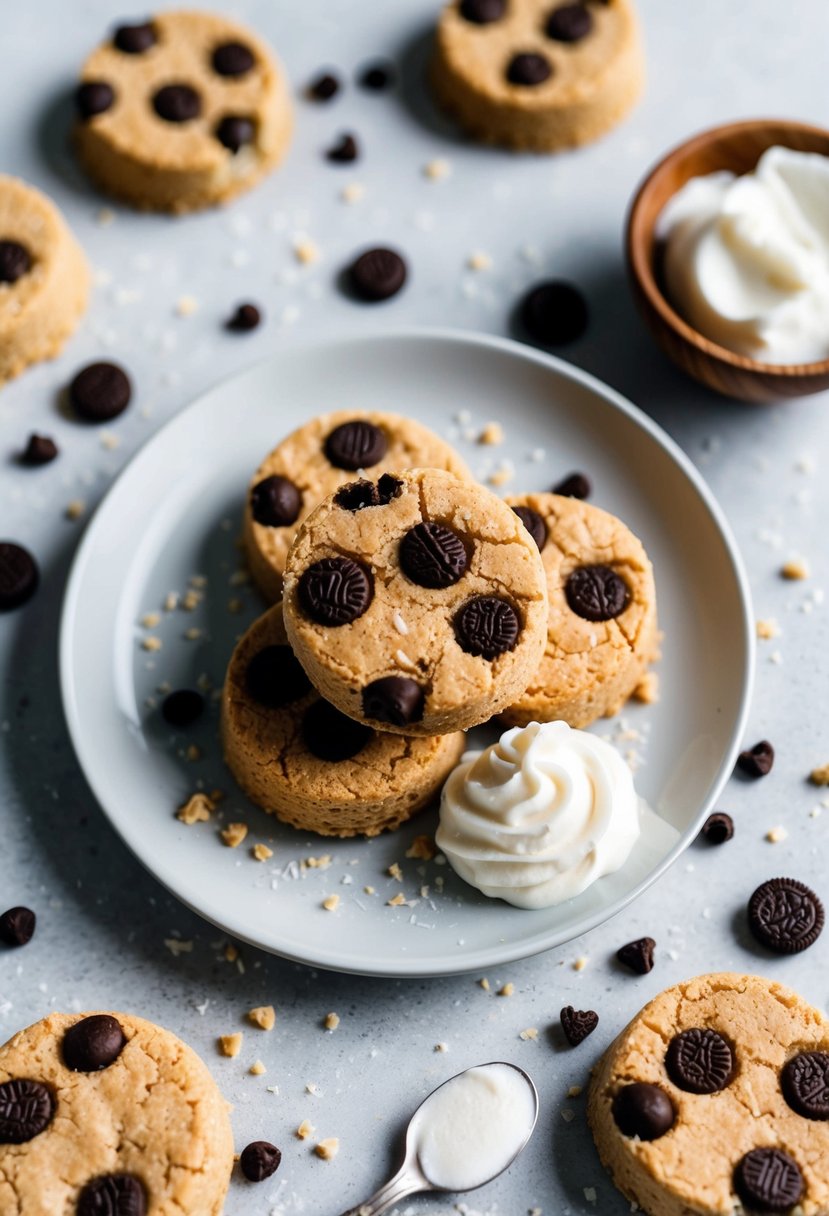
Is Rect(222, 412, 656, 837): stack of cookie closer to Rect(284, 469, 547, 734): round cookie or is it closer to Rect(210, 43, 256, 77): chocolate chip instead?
Rect(284, 469, 547, 734): round cookie

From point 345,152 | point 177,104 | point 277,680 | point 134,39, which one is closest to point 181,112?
point 177,104

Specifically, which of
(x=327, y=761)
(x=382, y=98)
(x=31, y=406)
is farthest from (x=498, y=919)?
(x=382, y=98)

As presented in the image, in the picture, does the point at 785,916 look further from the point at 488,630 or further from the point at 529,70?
the point at 529,70

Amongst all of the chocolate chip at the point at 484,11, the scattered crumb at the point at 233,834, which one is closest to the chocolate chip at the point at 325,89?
the chocolate chip at the point at 484,11

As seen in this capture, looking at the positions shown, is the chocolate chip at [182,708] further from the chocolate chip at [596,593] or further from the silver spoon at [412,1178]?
the silver spoon at [412,1178]

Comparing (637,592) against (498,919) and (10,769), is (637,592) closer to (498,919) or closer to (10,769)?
(498,919)

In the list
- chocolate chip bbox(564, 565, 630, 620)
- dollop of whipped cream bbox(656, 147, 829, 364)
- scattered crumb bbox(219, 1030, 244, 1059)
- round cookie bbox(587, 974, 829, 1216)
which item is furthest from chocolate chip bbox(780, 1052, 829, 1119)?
dollop of whipped cream bbox(656, 147, 829, 364)
